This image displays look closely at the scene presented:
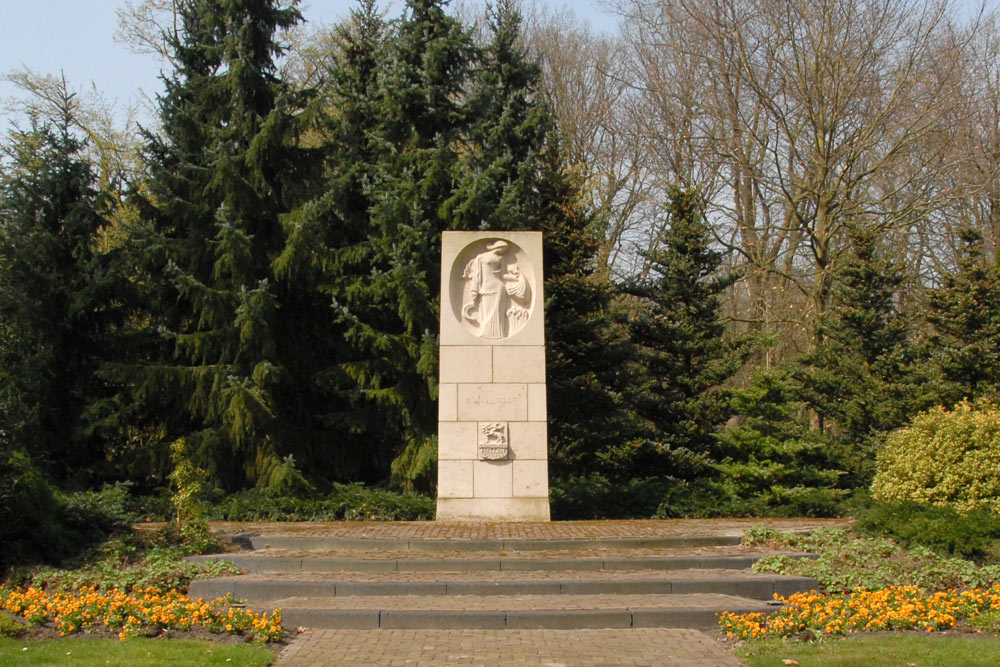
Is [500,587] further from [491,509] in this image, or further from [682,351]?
[682,351]

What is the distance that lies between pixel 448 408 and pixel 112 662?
23.6 ft

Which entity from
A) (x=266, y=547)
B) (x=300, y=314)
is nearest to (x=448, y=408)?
(x=266, y=547)

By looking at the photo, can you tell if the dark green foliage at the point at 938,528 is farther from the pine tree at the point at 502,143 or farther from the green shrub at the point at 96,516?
the green shrub at the point at 96,516

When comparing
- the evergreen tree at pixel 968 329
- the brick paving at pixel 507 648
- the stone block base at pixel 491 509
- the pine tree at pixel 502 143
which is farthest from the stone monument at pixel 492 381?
the evergreen tree at pixel 968 329

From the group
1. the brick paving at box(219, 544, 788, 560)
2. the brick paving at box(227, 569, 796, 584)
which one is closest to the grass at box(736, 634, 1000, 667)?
the brick paving at box(227, 569, 796, 584)

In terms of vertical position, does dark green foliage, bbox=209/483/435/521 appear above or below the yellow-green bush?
below

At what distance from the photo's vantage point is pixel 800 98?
20.8 metres

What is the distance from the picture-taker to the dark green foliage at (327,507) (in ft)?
46.4

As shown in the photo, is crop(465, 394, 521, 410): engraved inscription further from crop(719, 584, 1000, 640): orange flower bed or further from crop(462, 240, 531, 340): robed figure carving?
crop(719, 584, 1000, 640): orange flower bed

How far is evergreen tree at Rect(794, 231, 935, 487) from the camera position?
56.9 feet

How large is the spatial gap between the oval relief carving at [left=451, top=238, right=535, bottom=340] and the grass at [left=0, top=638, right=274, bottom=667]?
284 inches

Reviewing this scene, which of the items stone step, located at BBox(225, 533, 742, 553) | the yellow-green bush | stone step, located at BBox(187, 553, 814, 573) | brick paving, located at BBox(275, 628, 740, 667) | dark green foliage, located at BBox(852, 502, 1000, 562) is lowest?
brick paving, located at BBox(275, 628, 740, 667)

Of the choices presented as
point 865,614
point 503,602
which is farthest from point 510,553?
point 865,614

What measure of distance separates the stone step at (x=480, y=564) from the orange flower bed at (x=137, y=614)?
1.63 meters
